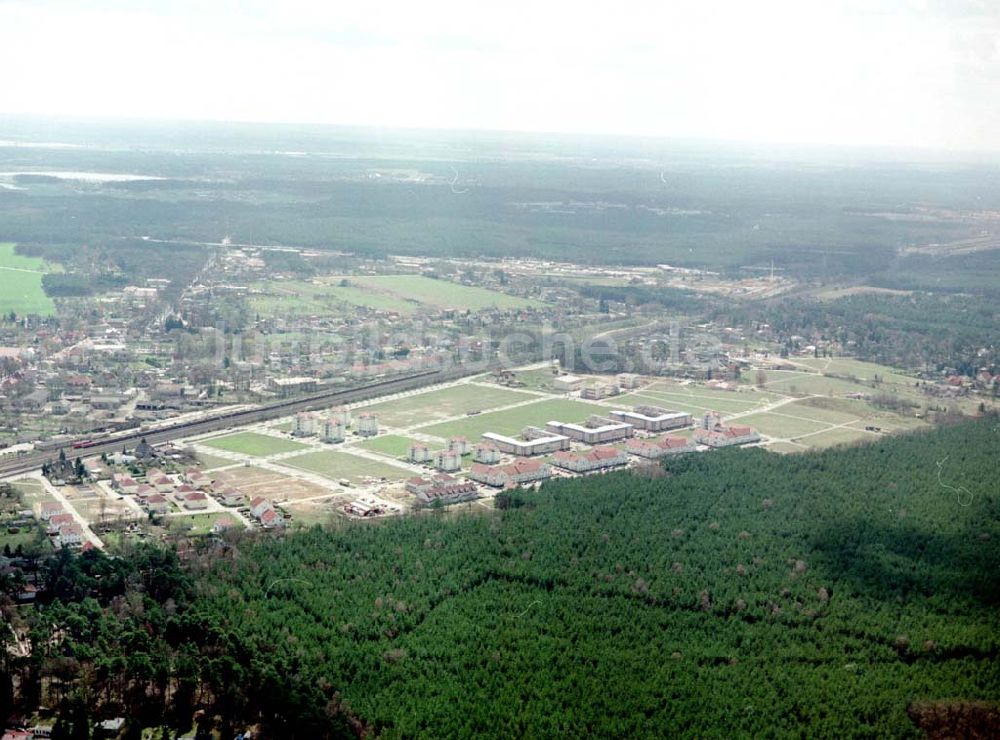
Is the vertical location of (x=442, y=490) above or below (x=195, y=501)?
above

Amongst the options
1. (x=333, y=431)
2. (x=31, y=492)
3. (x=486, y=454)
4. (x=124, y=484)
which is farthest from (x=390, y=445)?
(x=31, y=492)

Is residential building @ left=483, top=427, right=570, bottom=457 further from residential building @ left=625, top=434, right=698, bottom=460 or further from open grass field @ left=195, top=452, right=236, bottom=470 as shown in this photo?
open grass field @ left=195, top=452, right=236, bottom=470

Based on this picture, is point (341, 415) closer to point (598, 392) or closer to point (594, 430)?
point (594, 430)

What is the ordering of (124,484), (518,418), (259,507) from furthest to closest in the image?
1. (518,418)
2. (124,484)
3. (259,507)

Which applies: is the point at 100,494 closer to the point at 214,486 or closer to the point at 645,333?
the point at 214,486

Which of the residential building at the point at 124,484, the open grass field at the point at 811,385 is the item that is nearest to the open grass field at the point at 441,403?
the residential building at the point at 124,484

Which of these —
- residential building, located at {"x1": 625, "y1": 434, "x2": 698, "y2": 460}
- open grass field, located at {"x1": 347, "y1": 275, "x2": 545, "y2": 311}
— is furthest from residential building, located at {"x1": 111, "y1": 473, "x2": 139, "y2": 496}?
open grass field, located at {"x1": 347, "y1": 275, "x2": 545, "y2": 311}

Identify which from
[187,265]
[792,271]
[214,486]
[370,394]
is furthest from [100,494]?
[792,271]
